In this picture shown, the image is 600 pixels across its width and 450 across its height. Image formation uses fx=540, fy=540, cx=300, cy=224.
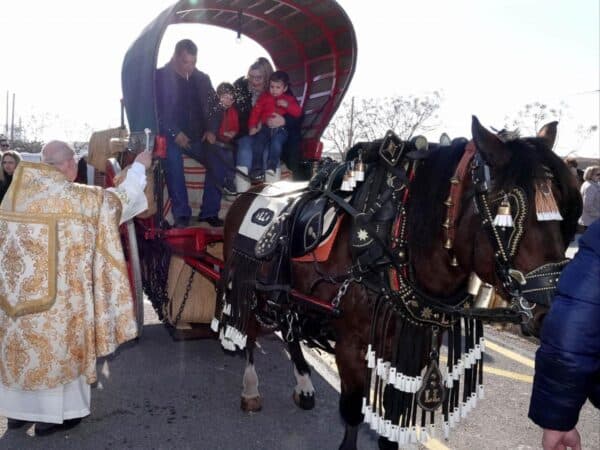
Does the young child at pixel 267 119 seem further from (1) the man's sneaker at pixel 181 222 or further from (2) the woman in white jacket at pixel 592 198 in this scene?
(2) the woman in white jacket at pixel 592 198

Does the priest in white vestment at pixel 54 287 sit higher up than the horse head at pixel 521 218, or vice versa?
the horse head at pixel 521 218

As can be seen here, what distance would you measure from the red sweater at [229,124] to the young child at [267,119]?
5.9 inches

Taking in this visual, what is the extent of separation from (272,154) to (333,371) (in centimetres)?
202

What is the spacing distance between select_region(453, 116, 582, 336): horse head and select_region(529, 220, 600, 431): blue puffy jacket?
414 mm

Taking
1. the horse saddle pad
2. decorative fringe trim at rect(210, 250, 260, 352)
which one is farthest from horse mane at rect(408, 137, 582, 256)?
the horse saddle pad

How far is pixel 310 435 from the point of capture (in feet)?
11.9

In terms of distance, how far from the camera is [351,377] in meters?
2.75

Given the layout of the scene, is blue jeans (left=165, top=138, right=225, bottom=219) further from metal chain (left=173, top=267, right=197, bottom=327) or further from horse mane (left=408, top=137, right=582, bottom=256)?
horse mane (left=408, top=137, right=582, bottom=256)

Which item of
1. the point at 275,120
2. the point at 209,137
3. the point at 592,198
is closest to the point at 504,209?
the point at 275,120

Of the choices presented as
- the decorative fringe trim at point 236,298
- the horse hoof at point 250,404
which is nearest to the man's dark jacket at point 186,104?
the decorative fringe trim at point 236,298

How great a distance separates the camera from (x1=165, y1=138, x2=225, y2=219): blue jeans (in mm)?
4508

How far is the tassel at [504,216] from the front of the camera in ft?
6.56

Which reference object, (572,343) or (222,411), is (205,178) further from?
(572,343)

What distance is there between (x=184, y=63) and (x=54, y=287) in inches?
96.9
